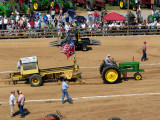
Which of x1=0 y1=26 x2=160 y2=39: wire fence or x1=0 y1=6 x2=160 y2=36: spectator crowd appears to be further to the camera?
x1=0 y1=6 x2=160 y2=36: spectator crowd

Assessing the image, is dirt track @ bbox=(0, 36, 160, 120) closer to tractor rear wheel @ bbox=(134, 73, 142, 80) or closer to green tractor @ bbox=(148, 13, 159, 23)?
tractor rear wheel @ bbox=(134, 73, 142, 80)

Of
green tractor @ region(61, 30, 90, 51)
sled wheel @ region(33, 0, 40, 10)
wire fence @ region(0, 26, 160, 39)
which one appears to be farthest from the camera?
sled wheel @ region(33, 0, 40, 10)

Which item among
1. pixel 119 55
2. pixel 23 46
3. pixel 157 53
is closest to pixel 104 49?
pixel 119 55

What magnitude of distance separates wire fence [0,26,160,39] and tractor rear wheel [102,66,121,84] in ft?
42.1

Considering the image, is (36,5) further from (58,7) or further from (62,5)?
(62,5)

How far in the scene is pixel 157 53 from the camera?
27.5 meters

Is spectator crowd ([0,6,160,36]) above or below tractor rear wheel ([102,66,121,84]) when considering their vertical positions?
above

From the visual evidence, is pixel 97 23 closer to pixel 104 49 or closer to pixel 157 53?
pixel 104 49

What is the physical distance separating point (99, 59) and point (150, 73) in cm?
463

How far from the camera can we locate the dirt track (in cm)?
1645

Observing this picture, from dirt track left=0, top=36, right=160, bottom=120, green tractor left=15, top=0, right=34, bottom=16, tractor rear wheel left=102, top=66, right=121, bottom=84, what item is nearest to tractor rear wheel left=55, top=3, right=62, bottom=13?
green tractor left=15, top=0, right=34, bottom=16

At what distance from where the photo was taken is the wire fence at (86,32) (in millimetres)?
32500

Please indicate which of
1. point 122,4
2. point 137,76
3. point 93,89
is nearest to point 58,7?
point 122,4

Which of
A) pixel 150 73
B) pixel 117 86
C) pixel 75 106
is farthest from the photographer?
pixel 150 73
